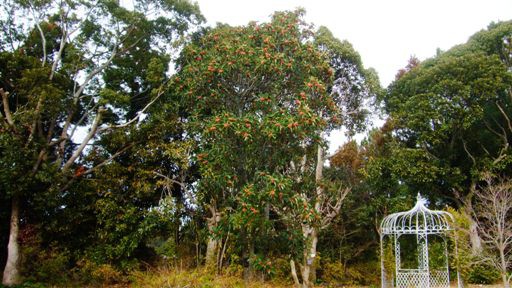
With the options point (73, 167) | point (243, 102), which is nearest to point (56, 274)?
point (73, 167)

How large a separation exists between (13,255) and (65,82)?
4.76m

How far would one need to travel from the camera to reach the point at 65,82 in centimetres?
1155

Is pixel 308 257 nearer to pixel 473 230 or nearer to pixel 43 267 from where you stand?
pixel 473 230

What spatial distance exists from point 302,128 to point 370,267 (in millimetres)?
8548

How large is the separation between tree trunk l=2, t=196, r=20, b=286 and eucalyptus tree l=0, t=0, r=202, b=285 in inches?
0.9

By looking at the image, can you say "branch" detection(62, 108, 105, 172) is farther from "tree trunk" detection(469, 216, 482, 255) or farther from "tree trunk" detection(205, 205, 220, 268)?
"tree trunk" detection(469, 216, 482, 255)

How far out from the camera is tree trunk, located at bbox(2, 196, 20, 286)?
998cm

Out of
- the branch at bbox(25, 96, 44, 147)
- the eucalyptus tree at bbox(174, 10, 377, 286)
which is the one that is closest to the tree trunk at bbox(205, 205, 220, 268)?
the eucalyptus tree at bbox(174, 10, 377, 286)

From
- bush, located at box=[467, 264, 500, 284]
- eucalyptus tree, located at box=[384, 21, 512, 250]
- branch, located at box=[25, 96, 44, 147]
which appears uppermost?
eucalyptus tree, located at box=[384, 21, 512, 250]

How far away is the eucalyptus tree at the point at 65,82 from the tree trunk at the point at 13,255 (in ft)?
Result: 0.07

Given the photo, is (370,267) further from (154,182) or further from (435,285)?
(154,182)

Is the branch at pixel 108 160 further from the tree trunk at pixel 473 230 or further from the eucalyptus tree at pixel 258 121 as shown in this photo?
Result: the tree trunk at pixel 473 230

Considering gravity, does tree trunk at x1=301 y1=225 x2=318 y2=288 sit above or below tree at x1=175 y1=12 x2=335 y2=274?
below

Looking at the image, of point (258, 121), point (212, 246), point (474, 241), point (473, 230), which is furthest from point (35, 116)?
point (473, 230)
